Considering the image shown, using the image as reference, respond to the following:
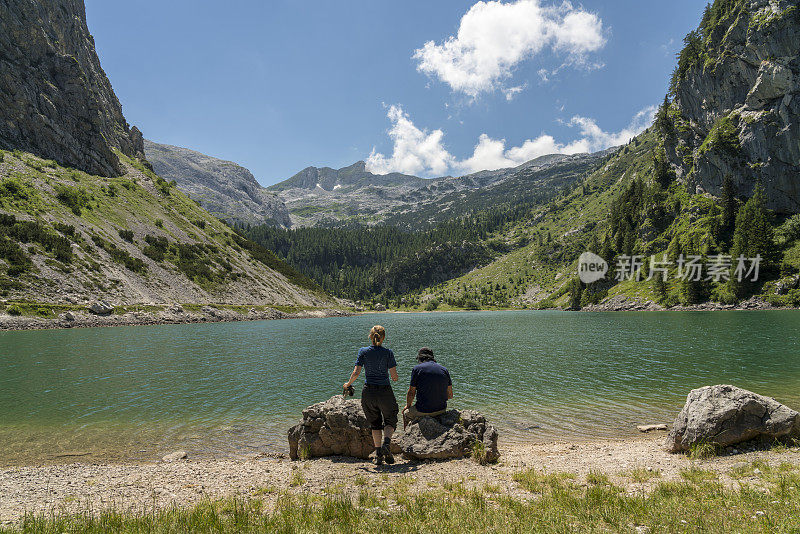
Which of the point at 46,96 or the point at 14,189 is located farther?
the point at 46,96

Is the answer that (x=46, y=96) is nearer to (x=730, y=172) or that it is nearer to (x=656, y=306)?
(x=656, y=306)

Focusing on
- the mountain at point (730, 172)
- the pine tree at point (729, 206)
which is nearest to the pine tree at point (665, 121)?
the mountain at point (730, 172)

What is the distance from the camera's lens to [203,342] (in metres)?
63.3

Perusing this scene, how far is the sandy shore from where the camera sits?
10.7m

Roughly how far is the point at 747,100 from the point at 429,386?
203 metres

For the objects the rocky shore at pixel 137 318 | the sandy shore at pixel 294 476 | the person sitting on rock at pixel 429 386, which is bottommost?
the rocky shore at pixel 137 318

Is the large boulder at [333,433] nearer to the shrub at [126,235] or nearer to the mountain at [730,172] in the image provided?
the shrub at [126,235]

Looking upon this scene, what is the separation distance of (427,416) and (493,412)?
11592mm

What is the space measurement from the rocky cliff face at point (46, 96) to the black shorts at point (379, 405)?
179859 mm

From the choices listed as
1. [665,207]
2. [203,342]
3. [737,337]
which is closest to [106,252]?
[203,342]

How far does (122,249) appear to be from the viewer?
11412 centimetres

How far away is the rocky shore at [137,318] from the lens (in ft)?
245

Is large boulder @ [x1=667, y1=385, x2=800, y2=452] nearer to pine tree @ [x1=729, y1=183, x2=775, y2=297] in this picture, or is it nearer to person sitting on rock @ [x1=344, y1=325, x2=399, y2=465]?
person sitting on rock @ [x1=344, y1=325, x2=399, y2=465]

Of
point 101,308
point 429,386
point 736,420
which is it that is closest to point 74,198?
point 101,308
